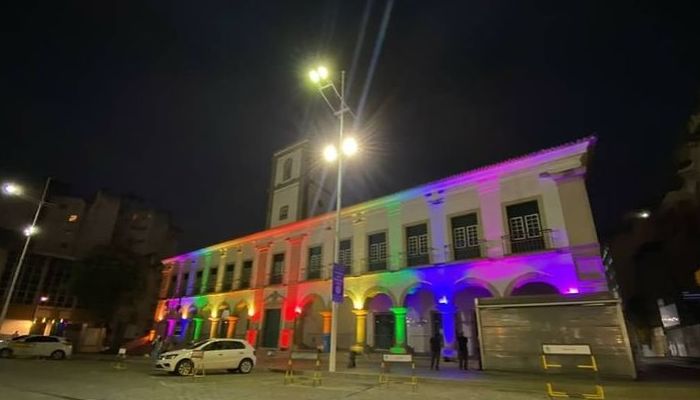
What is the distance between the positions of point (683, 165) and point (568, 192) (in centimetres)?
2016

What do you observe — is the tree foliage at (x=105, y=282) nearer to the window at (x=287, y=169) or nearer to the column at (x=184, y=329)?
the column at (x=184, y=329)

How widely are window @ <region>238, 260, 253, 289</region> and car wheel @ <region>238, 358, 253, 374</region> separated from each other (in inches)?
564

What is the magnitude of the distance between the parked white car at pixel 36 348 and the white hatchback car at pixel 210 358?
→ 13.9m

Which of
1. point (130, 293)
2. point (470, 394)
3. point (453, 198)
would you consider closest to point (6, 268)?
point (130, 293)

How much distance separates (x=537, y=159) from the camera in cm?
1655

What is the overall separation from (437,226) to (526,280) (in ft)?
16.7

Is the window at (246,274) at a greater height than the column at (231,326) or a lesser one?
greater

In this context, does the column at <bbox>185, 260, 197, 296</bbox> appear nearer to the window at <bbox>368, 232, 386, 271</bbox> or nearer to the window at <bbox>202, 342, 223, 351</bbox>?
the window at <bbox>368, 232, 386, 271</bbox>

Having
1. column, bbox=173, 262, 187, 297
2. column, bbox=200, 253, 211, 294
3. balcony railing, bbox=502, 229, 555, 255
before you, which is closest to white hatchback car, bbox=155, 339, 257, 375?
balcony railing, bbox=502, 229, 555, 255

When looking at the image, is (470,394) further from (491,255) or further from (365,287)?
(365,287)

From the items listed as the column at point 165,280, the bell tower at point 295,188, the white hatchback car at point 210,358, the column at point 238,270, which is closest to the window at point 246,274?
the column at point 238,270

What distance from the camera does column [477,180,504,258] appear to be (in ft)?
54.6

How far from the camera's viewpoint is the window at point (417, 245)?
62.1 feet

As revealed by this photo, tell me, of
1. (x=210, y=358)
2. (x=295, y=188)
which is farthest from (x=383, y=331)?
(x=295, y=188)
